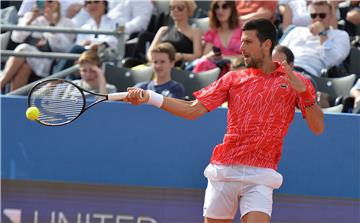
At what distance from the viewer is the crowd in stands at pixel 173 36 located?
927 centimetres

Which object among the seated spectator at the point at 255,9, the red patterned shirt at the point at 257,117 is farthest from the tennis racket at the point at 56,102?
the seated spectator at the point at 255,9

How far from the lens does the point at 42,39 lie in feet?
34.8

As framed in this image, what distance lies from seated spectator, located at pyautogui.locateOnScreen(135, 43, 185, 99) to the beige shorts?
265 centimetres

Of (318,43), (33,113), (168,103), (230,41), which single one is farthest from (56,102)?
(318,43)

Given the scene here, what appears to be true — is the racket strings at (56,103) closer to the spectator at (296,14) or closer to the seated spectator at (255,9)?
the seated spectator at (255,9)

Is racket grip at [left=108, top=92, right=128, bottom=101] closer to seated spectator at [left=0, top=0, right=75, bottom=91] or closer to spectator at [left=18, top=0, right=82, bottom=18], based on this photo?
seated spectator at [left=0, top=0, right=75, bottom=91]

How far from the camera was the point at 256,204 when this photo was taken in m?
5.99

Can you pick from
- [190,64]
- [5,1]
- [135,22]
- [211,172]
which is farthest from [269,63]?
[5,1]

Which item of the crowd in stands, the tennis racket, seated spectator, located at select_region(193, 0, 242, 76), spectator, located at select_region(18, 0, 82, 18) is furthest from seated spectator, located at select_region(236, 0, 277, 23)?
the tennis racket

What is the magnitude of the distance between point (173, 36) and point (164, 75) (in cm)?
127

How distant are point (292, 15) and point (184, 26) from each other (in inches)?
45.2

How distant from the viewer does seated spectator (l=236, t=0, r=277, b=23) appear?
1006cm

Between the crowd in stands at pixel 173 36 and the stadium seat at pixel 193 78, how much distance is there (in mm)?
134

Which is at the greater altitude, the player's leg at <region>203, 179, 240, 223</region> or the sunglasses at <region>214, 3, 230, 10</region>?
the sunglasses at <region>214, 3, 230, 10</region>
